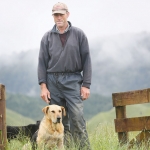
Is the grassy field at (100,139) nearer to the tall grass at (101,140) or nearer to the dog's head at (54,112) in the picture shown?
the tall grass at (101,140)

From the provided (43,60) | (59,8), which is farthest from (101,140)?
(59,8)

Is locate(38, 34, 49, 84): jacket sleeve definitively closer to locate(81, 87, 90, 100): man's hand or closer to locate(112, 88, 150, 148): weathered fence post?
locate(81, 87, 90, 100): man's hand

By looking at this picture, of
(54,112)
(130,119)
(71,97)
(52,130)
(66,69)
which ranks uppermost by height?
(66,69)

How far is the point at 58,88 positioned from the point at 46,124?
630 millimetres

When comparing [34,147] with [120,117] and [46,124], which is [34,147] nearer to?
[46,124]

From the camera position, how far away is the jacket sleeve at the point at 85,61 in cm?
755

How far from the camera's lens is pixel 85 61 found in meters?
7.61

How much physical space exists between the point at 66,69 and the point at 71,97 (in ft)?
1.55

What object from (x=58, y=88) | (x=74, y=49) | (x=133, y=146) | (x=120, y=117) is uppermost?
(x=74, y=49)

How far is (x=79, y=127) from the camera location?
24.6 ft

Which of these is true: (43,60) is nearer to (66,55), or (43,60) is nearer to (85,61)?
(66,55)

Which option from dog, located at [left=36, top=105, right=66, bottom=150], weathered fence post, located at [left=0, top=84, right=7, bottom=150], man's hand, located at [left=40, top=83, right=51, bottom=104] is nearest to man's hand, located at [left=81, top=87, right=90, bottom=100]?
dog, located at [left=36, top=105, right=66, bottom=150]

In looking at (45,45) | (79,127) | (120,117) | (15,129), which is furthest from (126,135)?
(15,129)

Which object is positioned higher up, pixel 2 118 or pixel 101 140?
pixel 2 118
